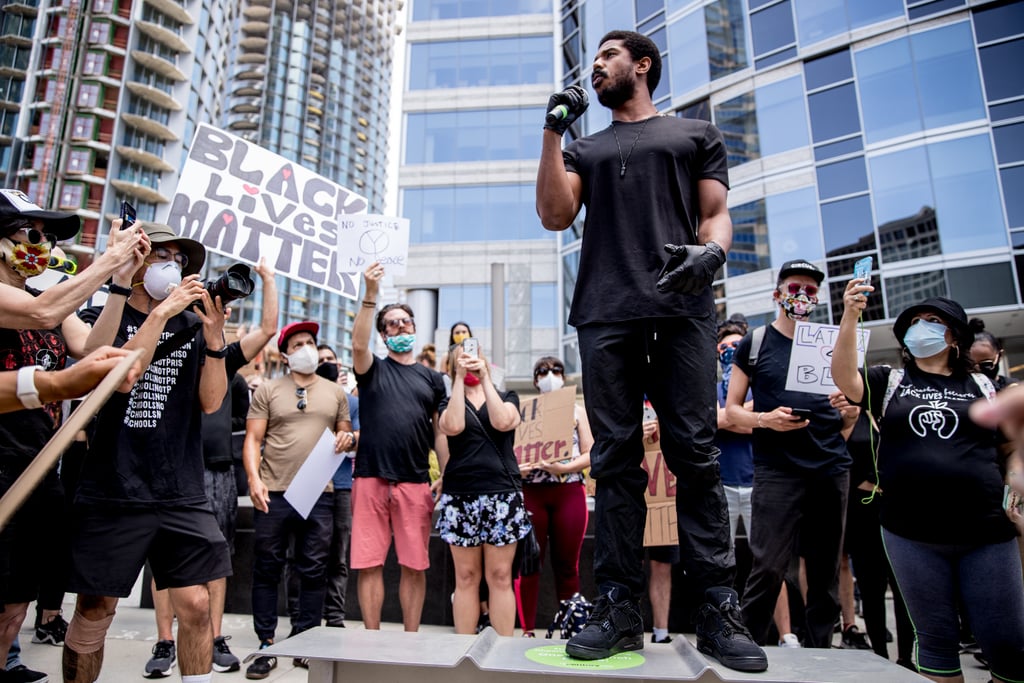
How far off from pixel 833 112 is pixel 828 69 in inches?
49.4

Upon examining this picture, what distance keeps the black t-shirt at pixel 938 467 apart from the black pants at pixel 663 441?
1.08 m

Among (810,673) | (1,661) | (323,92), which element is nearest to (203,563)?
(1,661)

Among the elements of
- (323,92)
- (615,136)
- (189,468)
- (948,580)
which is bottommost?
(948,580)

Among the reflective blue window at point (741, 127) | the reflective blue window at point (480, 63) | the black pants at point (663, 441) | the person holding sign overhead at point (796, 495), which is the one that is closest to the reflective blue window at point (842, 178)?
the reflective blue window at point (741, 127)

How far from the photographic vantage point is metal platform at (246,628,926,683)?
6.27ft

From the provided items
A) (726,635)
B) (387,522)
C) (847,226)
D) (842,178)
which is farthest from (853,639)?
(842,178)

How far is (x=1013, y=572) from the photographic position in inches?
104

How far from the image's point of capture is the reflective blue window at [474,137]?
25.3 m

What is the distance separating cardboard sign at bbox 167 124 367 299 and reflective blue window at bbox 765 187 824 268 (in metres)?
15.1

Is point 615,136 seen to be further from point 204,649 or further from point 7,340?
point 204,649

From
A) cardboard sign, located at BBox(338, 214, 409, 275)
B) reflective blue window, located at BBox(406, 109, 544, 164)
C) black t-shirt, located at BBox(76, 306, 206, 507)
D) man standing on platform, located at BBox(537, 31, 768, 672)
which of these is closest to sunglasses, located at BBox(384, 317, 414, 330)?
cardboard sign, located at BBox(338, 214, 409, 275)

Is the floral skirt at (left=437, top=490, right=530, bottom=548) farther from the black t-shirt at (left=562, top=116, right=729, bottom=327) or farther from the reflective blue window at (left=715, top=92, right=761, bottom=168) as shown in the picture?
the reflective blue window at (left=715, top=92, right=761, bottom=168)

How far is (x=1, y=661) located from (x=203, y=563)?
82cm

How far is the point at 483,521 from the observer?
4016 mm
